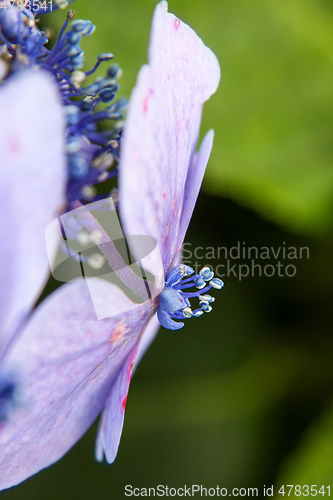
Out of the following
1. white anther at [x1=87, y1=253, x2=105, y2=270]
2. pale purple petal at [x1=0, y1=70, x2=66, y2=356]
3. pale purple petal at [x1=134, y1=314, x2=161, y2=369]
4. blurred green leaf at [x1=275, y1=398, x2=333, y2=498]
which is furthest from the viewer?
blurred green leaf at [x1=275, y1=398, x2=333, y2=498]

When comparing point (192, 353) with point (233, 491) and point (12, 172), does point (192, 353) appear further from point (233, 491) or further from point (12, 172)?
point (12, 172)

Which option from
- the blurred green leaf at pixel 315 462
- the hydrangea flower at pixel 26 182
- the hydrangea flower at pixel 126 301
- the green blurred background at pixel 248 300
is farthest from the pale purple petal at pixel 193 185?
the blurred green leaf at pixel 315 462

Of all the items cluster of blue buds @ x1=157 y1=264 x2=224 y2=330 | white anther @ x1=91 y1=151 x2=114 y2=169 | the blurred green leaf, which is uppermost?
white anther @ x1=91 y1=151 x2=114 y2=169

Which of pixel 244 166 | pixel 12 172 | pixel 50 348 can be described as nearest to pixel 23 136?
pixel 12 172

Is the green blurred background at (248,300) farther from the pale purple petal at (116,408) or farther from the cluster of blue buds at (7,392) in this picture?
the cluster of blue buds at (7,392)

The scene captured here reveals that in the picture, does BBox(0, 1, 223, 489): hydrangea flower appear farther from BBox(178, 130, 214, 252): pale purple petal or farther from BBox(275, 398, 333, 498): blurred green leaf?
BBox(275, 398, 333, 498): blurred green leaf

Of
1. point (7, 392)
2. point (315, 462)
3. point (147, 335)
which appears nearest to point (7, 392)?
point (7, 392)

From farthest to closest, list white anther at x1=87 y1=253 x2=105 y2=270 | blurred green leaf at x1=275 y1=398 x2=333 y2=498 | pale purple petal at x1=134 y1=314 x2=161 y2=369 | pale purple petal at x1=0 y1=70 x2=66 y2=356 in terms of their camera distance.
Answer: blurred green leaf at x1=275 y1=398 x2=333 y2=498, pale purple petal at x1=134 y1=314 x2=161 y2=369, white anther at x1=87 y1=253 x2=105 y2=270, pale purple petal at x1=0 y1=70 x2=66 y2=356

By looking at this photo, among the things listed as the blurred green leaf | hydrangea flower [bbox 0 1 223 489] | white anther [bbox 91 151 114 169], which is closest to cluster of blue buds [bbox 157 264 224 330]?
hydrangea flower [bbox 0 1 223 489]
